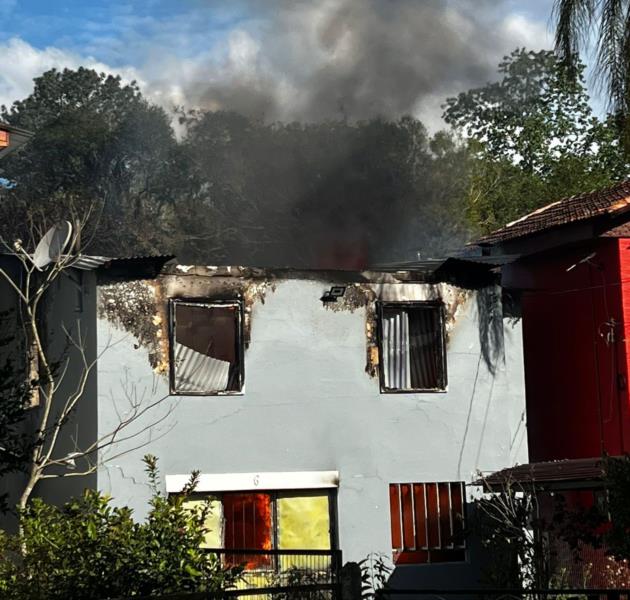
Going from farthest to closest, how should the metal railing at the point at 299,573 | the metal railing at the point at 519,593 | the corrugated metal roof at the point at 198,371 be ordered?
the corrugated metal roof at the point at 198,371
the metal railing at the point at 299,573
the metal railing at the point at 519,593

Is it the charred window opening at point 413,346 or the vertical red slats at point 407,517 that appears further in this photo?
the charred window opening at point 413,346

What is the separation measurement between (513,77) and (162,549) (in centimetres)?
3327

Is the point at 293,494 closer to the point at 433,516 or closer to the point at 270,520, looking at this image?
the point at 270,520

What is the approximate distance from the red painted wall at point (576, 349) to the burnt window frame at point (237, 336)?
18.0ft

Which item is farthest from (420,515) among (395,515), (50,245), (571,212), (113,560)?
(113,560)

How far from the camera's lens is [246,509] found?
18.0 m

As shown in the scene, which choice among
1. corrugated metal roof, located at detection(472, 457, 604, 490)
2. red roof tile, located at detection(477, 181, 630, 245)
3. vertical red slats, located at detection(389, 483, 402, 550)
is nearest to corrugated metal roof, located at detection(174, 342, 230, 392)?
vertical red slats, located at detection(389, 483, 402, 550)

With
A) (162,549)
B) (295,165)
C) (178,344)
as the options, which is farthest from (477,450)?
(295,165)

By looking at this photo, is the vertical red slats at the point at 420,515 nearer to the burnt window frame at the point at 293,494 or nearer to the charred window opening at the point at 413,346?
the burnt window frame at the point at 293,494

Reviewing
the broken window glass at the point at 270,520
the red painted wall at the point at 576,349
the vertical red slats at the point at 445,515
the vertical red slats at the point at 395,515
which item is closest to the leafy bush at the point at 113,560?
the broken window glass at the point at 270,520

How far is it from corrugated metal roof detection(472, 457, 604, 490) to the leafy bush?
649 centimetres

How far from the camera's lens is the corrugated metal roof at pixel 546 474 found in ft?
51.4

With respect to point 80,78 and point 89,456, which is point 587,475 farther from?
point 80,78

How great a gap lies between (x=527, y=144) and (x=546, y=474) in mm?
23928
